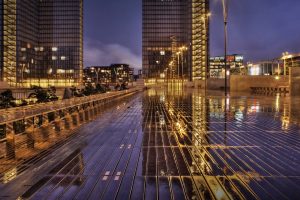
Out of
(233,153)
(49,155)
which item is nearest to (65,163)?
(49,155)

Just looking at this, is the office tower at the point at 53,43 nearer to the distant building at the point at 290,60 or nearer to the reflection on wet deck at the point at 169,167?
the distant building at the point at 290,60

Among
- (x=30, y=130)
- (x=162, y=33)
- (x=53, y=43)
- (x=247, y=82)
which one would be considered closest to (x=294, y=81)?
(x=247, y=82)

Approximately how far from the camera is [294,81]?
36906 mm

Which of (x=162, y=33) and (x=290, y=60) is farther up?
(x=162, y=33)

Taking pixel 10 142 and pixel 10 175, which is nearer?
pixel 10 175

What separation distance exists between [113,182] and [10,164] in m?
2.76

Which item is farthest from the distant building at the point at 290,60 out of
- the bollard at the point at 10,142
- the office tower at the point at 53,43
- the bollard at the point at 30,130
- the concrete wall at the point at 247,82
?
the office tower at the point at 53,43

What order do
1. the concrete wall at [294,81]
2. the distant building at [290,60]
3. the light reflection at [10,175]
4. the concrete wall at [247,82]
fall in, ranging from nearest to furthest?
the light reflection at [10,175] → the concrete wall at [294,81] → the distant building at [290,60] → the concrete wall at [247,82]

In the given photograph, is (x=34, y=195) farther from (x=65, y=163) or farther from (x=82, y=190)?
(x=65, y=163)

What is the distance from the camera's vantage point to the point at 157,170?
22.3 ft

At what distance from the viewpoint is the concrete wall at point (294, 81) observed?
36650 millimetres

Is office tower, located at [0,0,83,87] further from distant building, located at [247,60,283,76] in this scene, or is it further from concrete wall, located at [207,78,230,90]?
distant building, located at [247,60,283,76]

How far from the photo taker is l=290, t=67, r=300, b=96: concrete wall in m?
36.7

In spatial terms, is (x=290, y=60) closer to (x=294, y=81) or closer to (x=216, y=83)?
(x=216, y=83)
